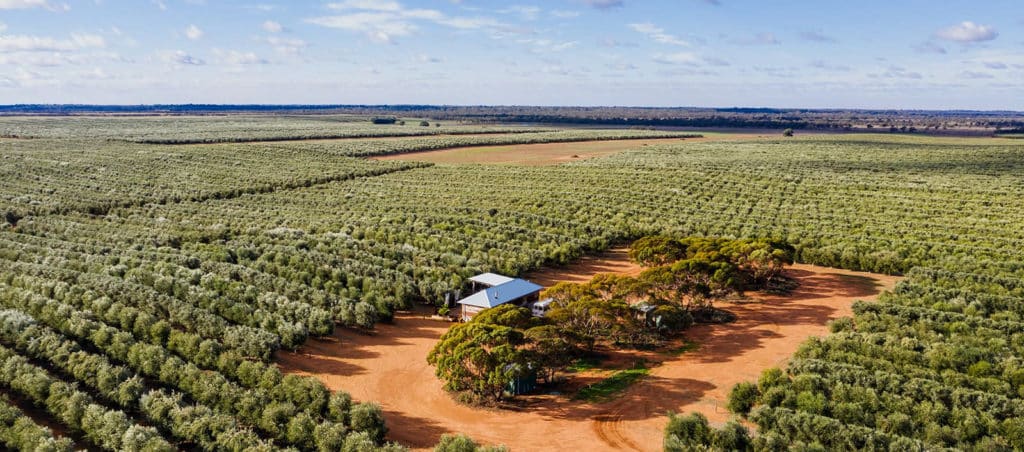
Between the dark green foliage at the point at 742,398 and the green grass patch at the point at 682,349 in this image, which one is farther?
the green grass patch at the point at 682,349

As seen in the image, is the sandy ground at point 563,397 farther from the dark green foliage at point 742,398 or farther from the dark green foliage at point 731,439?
the dark green foliage at point 731,439

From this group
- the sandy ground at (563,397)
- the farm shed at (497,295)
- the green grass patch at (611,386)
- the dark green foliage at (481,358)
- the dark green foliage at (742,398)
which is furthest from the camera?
the farm shed at (497,295)

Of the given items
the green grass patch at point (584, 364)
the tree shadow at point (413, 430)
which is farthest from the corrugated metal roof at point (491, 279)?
the tree shadow at point (413, 430)

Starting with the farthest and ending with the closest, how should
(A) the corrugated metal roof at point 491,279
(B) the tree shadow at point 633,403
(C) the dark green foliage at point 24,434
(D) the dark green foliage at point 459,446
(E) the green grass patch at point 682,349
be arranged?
(A) the corrugated metal roof at point 491,279 → (E) the green grass patch at point 682,349 → (B) the tree shadow at point 633,403 → (D) the dark green foliage at point 459,446 → (C) the dark green foliage at point 24,434

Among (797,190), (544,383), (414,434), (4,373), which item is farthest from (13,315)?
(797,190)

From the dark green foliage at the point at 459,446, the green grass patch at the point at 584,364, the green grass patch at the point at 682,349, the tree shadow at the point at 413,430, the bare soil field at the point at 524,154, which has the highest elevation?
the bare soil field at the point at 524,154

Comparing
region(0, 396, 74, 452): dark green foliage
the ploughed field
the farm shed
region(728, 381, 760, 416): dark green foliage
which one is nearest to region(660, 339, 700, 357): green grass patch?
the ploughed field

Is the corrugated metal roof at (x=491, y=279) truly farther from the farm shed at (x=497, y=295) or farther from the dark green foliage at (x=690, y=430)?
the dark green foliage at (x=690, y=430)

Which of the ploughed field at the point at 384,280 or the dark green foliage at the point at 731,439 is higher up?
the ploughed field at the point at 384,280
